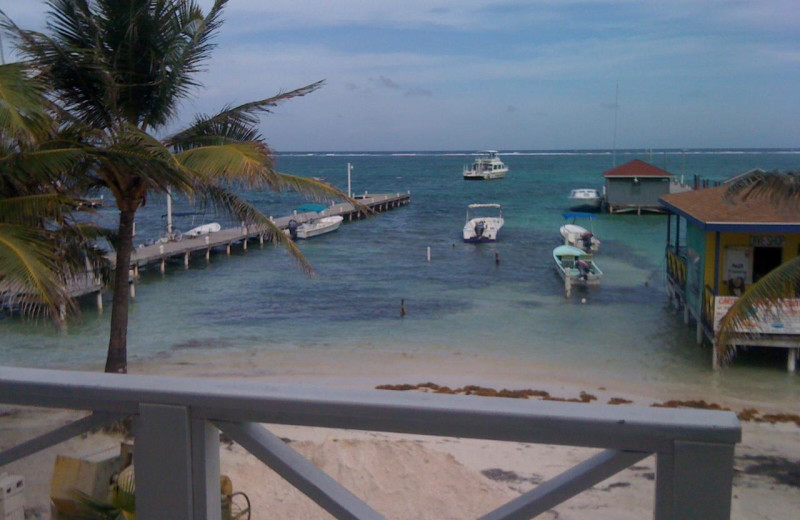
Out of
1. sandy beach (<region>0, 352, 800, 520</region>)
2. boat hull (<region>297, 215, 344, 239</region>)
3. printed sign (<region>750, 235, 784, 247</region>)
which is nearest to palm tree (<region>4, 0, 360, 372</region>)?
sandy beach (<region>0, 352, 800, 520</region>)

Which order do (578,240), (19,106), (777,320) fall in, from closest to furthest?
(19,106) → (777,320) → (578,240)

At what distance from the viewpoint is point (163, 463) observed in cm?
177

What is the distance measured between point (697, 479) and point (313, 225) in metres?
47.5

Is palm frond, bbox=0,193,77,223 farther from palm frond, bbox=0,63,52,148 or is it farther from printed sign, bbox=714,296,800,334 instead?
printed sign, bbox=714,296,800,334

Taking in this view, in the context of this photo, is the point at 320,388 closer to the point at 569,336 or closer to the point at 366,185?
the point at 569,336

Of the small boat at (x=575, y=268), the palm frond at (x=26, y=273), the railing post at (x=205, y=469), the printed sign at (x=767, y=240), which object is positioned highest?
the railing post at (x=205, y=469)

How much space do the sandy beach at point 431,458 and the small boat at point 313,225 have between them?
2656 centimetres

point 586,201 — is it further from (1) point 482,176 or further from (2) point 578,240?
(1) point 482,176

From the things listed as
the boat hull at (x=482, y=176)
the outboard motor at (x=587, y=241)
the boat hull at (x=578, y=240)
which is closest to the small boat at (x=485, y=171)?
the boat hull at (x=482, y=176)

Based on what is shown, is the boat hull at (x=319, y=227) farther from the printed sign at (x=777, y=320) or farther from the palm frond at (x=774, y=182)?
the palm frond at (x=774, y=182)

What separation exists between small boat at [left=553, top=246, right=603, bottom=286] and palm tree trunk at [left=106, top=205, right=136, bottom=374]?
19682mm

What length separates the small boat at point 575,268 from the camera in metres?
30.5

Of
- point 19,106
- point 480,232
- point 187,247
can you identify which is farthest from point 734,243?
point 480,232

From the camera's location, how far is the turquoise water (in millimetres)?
20312
